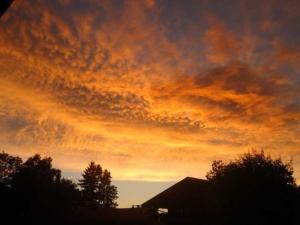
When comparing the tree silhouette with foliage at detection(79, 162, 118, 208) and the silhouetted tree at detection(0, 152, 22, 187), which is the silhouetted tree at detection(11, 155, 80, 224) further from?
the tree silhouette with foliage at detection(79, 162, 118, 208)

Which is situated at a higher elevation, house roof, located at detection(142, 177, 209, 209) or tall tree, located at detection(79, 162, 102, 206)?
tall tree, located at detection(79, 162, 102, 206)

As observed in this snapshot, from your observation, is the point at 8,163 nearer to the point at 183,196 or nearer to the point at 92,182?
the point at 92,182

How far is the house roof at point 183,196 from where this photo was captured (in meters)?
34.4

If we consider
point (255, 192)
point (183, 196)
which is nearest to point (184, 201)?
point (183, 196)

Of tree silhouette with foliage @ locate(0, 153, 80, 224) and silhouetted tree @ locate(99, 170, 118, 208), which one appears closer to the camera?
tree silhouette with foliage @ locate(0, 153, 80, 224)

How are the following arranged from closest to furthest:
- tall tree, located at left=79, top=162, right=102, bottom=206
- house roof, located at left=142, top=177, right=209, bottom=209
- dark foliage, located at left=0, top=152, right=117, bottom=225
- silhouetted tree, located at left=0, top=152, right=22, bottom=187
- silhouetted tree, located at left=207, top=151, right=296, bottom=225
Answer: silhouetted tree, located at left=207, top=151, right=296, bottom=225 → dark foliage, located at left=0, top=152, right=117, bottom=225 → house roof, located at left=142, top=177, right=209, bottom=209 → silhouetted tree, located at left=0, top=152, right=22, bottom=187 → tall tree, located at left=79, top=162, right=102, bottom=206

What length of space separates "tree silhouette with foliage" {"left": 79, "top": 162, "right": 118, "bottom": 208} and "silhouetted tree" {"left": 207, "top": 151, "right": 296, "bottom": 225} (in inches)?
3700

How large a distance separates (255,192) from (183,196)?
11.1m

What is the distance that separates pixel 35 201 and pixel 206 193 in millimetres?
18131

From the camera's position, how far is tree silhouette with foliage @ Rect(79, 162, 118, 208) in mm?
117875

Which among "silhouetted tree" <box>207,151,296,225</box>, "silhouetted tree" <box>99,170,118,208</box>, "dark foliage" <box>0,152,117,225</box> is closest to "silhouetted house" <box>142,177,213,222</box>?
"silhouetted tree" <box>207,151,296,225</box>

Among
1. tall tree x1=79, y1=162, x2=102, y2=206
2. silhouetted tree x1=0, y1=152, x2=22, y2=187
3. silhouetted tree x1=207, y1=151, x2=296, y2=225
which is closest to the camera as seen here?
silhouetted tree x1=207, y1=151, x2=296, y2=225

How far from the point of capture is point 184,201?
35375 millimetres

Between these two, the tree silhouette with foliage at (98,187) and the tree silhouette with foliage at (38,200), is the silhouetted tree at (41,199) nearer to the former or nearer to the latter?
the tree silhouette with foliage at (38,200)
